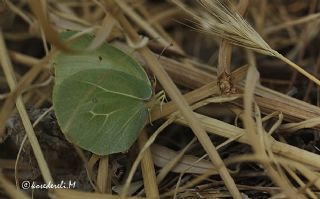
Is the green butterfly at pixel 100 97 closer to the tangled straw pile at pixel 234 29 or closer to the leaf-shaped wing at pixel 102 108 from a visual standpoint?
the leaf-shaped wing at pixel 102 108

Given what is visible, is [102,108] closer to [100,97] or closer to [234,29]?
[100,97]

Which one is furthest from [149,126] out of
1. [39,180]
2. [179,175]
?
[39,180]

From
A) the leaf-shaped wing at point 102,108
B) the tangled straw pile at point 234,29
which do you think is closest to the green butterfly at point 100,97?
the leaf-shaped wing at point 102,108

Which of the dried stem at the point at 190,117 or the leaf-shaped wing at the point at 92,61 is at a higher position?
the leaf-shaped wing at the point at 92,61

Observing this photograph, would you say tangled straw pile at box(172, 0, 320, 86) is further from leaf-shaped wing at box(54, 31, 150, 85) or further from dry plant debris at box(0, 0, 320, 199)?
leaf-shaped wing at box(54, 31, 150, 85)

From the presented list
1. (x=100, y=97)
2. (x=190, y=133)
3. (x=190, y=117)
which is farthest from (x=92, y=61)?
(x=190, y=133)

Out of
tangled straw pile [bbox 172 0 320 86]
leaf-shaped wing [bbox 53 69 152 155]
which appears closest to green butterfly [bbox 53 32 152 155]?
leaf-shaped wing [bbox 53 69 152 155]
